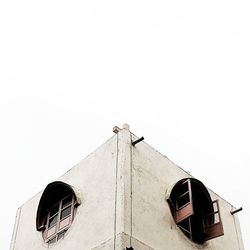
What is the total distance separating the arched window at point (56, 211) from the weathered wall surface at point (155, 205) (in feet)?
6.96

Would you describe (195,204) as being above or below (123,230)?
above

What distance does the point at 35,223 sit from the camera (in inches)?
629

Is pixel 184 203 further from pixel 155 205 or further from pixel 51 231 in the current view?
pixel 51 231

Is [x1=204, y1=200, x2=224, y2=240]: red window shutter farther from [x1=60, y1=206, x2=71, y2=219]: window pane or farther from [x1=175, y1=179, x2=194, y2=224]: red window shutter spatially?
[x1=60, y1=206, x2=71, y2=219]: window pane

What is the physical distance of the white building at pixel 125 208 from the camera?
41.0ft

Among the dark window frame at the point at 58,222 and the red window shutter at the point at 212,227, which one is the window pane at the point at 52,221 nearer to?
the dark window frame at the point at 58,222

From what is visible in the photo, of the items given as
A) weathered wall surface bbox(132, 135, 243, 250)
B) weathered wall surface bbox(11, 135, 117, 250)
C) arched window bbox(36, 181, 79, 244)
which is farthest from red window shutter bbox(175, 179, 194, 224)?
arched window bbox(36, 181, 79, 244)

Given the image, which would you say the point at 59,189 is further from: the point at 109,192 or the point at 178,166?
the point at 178,166

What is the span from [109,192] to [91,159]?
2067mm

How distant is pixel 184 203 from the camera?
47.6 ft

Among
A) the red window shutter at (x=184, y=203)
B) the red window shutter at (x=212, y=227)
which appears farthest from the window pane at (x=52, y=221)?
the red window shutter at (x=212, y=227)

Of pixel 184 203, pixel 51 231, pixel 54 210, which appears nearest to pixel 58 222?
pixel 51 231

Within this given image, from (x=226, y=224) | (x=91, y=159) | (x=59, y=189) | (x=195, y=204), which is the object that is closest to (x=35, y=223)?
(x=59, y=189)

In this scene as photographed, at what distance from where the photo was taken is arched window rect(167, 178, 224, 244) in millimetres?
14039
